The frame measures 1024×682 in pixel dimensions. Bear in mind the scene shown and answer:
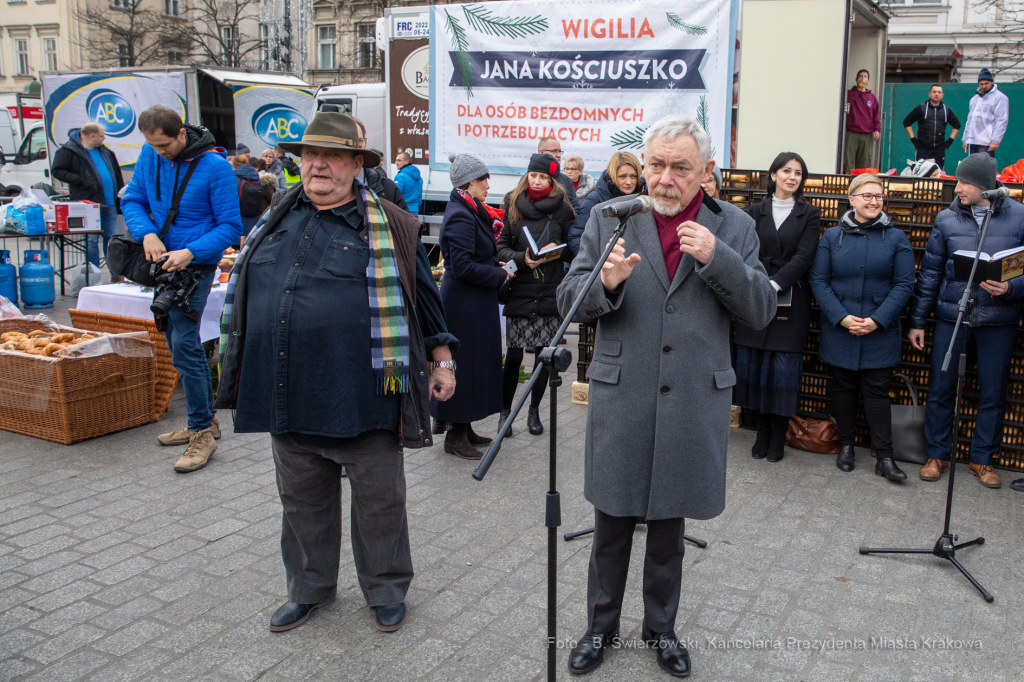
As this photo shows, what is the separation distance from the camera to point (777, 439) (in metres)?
5.87

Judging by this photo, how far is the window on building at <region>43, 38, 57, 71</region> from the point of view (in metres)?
44.3

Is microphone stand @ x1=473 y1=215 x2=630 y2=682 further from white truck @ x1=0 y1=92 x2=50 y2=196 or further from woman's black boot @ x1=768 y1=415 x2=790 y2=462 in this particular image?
white truck @ x1=0 y1=92 x2=50 y2=196

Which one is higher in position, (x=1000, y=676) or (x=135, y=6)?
(x=135, y=6)

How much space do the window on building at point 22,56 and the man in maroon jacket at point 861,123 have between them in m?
46.6

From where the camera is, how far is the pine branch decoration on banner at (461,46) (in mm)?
10812

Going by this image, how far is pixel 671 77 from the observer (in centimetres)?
962

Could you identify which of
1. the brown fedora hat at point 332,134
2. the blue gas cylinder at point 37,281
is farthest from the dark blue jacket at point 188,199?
the blue gas cylinder at point 37,281

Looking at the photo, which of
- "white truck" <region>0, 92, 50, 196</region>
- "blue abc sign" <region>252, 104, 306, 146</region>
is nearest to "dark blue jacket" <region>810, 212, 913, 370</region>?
"blue abc sign" <region>252, 104, 306, 146</region>

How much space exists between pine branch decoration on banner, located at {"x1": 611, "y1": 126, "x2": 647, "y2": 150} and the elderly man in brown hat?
679 cm

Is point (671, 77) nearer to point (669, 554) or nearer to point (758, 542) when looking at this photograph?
point (758, 542)

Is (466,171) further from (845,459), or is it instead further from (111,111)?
(111,111)

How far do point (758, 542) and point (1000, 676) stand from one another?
1.36 metres

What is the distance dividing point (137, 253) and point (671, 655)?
13.7 feet

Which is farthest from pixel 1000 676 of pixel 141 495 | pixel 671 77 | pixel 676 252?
pixel 671 77
